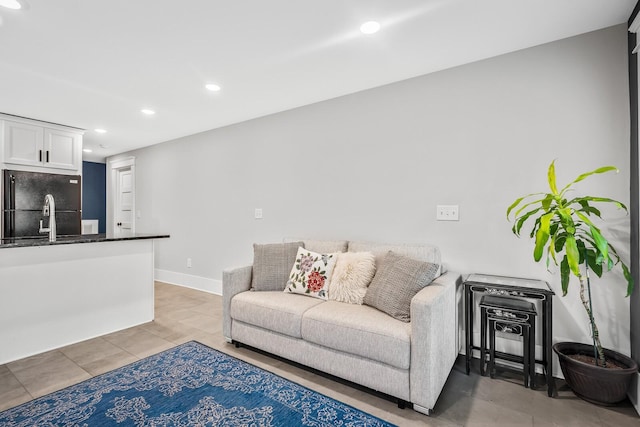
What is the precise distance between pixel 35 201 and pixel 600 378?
5874 mm

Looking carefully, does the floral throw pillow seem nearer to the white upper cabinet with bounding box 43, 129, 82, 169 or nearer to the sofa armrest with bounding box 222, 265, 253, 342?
the sofa armrest with bounding box 222, 265, 253, 342

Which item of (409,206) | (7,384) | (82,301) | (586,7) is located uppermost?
(586,7)

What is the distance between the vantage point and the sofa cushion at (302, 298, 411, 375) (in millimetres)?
1886

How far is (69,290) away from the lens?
9.36 feet

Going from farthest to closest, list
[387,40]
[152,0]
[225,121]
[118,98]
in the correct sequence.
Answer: [225,121] < [118,98] < [387,40] < [152,0]

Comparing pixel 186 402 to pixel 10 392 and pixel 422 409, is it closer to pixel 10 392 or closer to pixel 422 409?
pixel 10 392

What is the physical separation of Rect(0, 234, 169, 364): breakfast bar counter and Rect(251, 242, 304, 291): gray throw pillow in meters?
1.33

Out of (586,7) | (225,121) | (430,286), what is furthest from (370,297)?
(225,121)

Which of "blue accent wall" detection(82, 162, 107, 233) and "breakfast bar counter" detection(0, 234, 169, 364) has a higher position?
"blue accent wall" detection(82, 162, 107, 233)

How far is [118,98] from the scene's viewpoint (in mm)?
3381

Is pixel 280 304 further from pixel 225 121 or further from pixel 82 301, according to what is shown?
pixel 225 121

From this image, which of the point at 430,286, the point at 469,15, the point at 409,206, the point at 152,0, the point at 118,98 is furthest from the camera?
the point at 118,98

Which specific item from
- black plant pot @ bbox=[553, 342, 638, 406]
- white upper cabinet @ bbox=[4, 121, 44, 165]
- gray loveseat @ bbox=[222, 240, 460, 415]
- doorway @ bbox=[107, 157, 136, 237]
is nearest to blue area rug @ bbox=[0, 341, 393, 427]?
gray loveseat @ bbox=[222, 240, 460, 415]

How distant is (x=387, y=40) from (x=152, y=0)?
4.98ft
